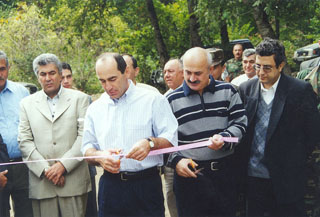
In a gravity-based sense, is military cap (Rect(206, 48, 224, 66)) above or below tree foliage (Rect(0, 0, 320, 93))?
below

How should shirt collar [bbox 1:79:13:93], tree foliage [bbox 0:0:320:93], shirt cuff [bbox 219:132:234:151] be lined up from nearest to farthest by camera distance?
shirt cuff [bbox 219:132:234:151], shirt collar [bbox 1:79:13:93], tree foliage [bbox 0:0:320:93]

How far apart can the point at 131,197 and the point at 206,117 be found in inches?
38.5

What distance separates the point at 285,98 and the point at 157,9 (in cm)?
1024

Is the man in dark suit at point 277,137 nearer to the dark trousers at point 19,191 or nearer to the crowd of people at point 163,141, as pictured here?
the crowd of people at point 163,141

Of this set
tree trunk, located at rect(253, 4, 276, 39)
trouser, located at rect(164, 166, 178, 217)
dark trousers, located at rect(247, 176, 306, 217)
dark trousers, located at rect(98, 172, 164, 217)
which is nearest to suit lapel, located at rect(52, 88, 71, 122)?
dark trousers, located at rect(98, 172, 164, 217)

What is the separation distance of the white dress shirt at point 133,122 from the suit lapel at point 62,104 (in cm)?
88

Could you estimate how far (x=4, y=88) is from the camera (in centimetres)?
464

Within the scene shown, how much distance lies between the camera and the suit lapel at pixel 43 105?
4191 mm

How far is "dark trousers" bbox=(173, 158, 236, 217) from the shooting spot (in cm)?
366

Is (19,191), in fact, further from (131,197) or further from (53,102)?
(131,197)

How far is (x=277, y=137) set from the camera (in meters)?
3.71

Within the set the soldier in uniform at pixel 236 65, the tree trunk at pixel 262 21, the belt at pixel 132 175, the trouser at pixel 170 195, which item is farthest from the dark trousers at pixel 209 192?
the tree trunk at pixel 262 21

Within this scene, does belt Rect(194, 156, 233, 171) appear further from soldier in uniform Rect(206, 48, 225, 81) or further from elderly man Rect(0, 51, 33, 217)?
elderly man Rect(0, 51, 33, 217)

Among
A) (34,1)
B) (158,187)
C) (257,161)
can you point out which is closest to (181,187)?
(158,187)
